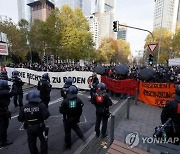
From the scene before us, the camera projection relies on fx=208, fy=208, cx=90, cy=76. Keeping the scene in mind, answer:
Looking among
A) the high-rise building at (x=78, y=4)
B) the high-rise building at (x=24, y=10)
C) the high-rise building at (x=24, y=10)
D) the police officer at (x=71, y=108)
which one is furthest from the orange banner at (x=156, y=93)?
the high-rise building at (x=24, y=10)

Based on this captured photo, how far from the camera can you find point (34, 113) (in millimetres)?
4438

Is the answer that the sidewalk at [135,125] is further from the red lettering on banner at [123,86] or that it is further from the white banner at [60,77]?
the white banner at [60,77]

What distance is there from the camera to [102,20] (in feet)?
648

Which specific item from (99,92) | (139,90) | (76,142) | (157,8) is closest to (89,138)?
(76,142)

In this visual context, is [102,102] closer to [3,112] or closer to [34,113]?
[34,113]

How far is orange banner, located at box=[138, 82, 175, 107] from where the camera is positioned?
9.70 meters

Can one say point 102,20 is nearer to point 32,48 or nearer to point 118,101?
point 32,48

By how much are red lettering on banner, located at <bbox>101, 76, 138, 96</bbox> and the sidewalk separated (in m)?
1.15

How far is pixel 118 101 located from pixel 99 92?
6113 millimetres

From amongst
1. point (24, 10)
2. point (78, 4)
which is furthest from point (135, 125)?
point (24, 10)

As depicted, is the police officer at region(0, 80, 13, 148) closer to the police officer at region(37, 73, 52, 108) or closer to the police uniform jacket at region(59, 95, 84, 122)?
the police uniform jacket at region(59, 95, 84, 122)

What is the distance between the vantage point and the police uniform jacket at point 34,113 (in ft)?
14.5

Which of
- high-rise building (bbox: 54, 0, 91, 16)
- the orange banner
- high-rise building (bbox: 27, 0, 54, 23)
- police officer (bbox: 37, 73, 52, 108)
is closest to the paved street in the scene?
police officer (bbox: 37, 73, 52, 108)

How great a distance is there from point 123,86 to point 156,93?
8.14ft
